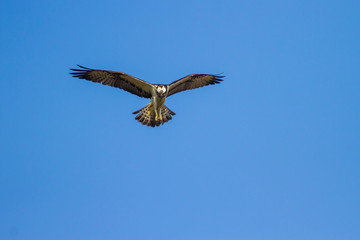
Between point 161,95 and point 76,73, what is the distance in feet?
9.76

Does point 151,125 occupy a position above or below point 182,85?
below

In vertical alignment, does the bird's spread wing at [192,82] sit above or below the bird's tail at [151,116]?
above

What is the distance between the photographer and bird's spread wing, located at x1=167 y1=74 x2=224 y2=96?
17578 millimetres

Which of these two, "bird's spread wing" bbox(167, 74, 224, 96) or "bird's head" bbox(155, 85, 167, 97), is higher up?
"bird's spread wing" bbox(167, 74, 224, 96)

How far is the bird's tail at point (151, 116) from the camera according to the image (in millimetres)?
17453

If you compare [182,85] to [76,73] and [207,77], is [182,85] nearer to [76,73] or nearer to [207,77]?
[207,77]

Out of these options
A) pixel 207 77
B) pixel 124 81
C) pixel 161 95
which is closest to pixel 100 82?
pixel 124 81

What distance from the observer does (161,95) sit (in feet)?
55.2

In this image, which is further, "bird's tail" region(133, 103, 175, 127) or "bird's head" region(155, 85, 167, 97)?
"bird's tail" region(133, 103, 175, 127)

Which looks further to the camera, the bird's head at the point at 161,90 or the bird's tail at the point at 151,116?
the bird's tail at the point at 151,116

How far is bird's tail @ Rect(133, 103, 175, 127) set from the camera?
57.3ft

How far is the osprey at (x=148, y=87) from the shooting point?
16.7 meters

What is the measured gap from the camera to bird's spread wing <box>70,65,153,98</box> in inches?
655

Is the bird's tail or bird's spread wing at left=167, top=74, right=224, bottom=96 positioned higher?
bird's spread wing at left=167, top=74, right=224, bottom=96
